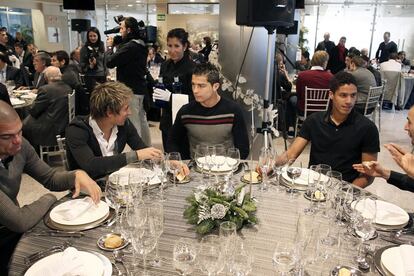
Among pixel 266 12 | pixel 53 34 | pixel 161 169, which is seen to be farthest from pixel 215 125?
pixel 53 34

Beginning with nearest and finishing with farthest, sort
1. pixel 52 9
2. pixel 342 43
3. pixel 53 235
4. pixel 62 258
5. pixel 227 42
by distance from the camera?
pixel 62 258, pixel 53 235, pixel 227 42, pixel 342 43, pixel 52 9

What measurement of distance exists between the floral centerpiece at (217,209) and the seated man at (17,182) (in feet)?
1.66

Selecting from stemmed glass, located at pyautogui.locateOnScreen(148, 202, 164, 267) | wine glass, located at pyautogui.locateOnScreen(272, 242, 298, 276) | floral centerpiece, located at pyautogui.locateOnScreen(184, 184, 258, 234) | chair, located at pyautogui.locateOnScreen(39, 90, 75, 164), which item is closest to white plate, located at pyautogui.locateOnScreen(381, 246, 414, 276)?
wine glass, located at pyautogui.locateOnScreen(272, 242, 298, 276)

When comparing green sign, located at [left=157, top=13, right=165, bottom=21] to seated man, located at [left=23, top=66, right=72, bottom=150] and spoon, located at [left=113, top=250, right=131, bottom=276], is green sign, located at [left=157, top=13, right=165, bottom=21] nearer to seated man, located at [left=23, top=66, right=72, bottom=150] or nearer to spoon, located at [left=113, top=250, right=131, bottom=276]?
seated man, located at [left=23, top=66, right=72, bottom=150]

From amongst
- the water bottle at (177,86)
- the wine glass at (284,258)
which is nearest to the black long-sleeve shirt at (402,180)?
the wine glass at (284,258)

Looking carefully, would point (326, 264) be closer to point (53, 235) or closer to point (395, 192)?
point (53, 235)

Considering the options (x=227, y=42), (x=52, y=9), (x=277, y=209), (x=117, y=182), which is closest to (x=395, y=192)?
(x=227, y=42)

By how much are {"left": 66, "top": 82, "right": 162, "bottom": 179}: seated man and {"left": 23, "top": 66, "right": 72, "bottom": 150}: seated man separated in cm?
210

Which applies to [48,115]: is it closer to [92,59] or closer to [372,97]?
[92,59]

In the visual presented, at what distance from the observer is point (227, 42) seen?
4.59 metres

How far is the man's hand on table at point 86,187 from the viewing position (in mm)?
1832

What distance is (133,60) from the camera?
4746 millimetres

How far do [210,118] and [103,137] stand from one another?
2.69ft

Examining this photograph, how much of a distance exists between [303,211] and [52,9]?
1480 cm
